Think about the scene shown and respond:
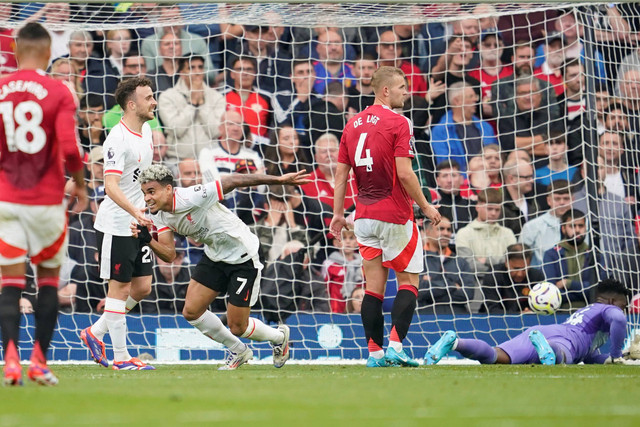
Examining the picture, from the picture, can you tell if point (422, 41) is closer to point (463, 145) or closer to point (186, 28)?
point (463, 145)

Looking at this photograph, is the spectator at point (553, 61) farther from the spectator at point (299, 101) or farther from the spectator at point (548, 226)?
the spectator at point (299, 101)

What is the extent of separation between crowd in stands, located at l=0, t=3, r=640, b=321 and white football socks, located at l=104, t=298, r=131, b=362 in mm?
2606

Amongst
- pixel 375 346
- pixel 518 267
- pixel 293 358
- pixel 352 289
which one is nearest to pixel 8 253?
pixel 375 346

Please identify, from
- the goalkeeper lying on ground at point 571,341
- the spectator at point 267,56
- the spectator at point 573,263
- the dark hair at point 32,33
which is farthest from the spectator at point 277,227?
the dark hair at point 32,33

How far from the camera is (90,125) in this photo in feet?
36.4

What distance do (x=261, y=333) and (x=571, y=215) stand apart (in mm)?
4071

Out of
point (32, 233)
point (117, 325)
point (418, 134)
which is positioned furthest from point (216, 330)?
point (418, 134)

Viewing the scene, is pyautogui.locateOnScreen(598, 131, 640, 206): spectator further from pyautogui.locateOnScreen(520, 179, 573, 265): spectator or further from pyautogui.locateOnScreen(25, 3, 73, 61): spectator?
pyautogui.locateOnScreen(25, 3, 73, 61): spectator

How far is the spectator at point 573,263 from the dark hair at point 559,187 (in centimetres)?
28

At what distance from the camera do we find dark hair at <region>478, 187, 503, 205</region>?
36.3ft

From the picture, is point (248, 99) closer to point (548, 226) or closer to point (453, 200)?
point (453, 200)

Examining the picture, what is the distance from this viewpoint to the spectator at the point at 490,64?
11.6 meters

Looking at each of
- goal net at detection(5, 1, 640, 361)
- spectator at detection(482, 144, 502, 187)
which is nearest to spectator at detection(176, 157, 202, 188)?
goal net at detection(5, 1, 640, 361)

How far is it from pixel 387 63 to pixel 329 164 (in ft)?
4.94
